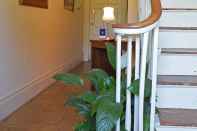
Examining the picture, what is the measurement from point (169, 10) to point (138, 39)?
1.06m

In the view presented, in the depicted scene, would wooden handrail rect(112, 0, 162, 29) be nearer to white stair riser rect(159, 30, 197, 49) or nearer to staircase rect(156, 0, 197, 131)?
staircase rect(156, 0, 197, 131)

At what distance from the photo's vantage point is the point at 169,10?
297cm

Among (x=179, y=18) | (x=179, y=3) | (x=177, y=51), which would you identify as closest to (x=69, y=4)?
(x=179, y=3)

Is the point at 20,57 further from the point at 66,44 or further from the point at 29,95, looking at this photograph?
the point at 66,44

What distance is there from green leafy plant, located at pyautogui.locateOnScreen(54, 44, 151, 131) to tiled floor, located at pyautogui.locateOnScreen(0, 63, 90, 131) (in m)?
1.28

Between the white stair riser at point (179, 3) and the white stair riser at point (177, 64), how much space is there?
0.66 m

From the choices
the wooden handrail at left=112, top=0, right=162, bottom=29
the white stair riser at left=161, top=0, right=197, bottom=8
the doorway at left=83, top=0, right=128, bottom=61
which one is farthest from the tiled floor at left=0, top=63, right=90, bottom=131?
the doorway at left=83, top=0, right=128, bottom=61

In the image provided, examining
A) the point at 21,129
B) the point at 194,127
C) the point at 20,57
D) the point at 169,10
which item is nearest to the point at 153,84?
the point at 194,127

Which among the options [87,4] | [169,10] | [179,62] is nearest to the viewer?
[179,62]

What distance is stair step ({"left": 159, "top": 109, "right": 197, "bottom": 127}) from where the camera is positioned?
7.19 feet

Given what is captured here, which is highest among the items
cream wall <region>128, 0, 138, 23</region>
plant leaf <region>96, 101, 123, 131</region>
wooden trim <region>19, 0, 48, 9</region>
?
wooden trim <region>19, 0, 48, 9</region>

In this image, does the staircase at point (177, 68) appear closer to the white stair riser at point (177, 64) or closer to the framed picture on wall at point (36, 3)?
the white stair riser at point (177, 64)

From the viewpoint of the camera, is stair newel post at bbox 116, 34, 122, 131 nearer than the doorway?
Yes

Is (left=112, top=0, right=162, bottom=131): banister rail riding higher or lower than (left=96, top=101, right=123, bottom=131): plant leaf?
higher
